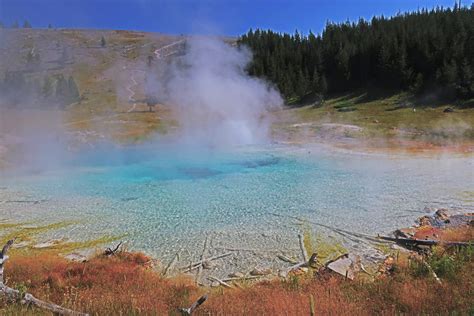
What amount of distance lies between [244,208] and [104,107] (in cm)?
4167

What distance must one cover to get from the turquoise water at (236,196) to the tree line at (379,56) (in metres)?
24.3

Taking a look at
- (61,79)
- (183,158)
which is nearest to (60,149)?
(183,158)

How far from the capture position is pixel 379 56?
151 feet

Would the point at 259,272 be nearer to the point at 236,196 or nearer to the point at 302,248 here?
the point at 302,248

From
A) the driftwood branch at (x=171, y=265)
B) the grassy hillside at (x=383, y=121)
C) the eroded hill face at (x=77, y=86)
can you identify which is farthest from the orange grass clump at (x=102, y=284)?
the grassy hillside at (x=383, y=121)

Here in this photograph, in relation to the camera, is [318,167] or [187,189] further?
[318,167]

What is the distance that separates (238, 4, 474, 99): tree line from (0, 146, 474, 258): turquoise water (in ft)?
79.8

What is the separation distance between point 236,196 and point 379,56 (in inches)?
1570

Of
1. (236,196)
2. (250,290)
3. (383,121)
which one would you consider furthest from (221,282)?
(383,121)

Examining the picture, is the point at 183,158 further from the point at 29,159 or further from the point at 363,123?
the point at 363,123

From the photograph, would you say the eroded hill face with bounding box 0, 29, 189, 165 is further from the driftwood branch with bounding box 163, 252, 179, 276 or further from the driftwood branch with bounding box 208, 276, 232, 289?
the driftwood branch with bounding box 208, 276, 232, 289

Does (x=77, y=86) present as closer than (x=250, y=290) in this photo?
No

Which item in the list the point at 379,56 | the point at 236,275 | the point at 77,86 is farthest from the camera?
the point at 77,86

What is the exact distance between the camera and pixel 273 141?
27844mm
